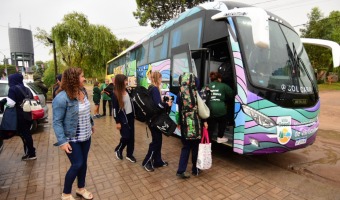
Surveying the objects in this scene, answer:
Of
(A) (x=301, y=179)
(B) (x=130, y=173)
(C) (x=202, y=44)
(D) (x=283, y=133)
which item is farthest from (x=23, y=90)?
(A) (x=301, y=179)

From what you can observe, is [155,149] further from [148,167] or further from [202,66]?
[202,66]

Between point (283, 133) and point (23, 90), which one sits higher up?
point (23, 90)

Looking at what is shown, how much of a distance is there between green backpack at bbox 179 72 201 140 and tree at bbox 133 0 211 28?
17413 millimetres

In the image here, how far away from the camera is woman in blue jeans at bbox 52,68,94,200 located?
264cm

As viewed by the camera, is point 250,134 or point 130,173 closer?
point 250,134

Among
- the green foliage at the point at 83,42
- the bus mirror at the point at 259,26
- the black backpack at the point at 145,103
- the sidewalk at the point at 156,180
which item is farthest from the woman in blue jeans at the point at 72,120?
the green foliage at the point at 83,42

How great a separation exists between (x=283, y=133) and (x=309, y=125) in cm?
70

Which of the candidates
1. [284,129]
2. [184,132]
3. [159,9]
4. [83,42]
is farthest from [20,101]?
[83,42]

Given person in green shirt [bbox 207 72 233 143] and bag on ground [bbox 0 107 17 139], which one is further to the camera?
person in green shirt [bbox 207 72 233 143]

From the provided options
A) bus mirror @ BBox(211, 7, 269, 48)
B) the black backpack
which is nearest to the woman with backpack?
the black backpack

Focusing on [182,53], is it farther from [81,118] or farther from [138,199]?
[138,199]

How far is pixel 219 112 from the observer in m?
4.23

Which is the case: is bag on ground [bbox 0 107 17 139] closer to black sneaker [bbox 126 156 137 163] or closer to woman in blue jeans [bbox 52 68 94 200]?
woman in blue jeans [bbox 52 68 94 200]

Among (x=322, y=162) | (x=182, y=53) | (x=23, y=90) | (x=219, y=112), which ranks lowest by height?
(x=322, y=162)
